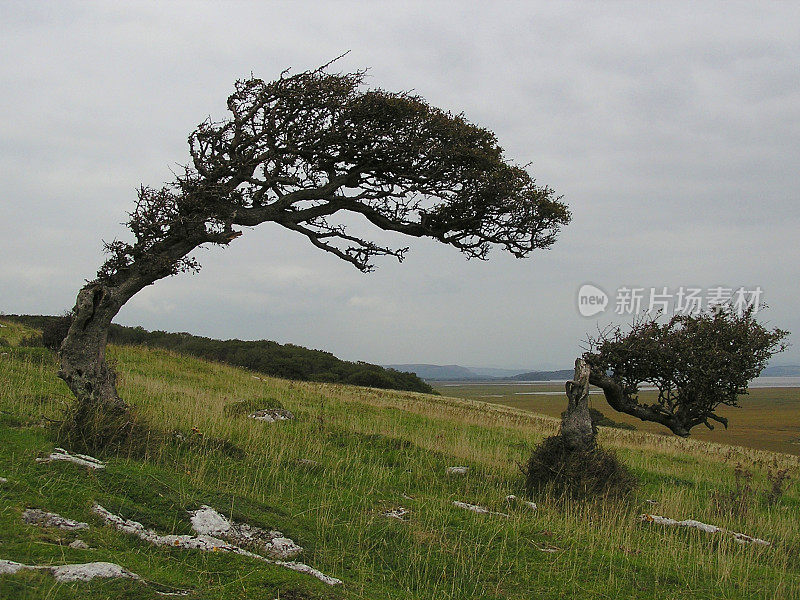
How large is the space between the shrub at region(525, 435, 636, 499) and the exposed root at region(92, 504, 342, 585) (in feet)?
21.1

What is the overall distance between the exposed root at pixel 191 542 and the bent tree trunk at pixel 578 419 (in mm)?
7322

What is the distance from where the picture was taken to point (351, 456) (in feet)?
42.6

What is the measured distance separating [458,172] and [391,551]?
383 inches

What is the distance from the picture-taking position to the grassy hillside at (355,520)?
556cm

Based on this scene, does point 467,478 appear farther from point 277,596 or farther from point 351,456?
point 277,596

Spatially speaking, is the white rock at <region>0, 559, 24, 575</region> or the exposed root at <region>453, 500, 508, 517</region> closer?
the white rock at <region>0, 559, 24, 575</region>

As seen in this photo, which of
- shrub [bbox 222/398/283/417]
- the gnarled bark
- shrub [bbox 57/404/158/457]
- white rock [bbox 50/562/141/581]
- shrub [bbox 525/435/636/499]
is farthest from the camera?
shrub [bbox 222/398/283/417]

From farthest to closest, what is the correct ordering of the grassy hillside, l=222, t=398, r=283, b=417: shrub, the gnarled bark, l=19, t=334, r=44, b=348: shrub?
l=19, t=334, r=44, b=348: shrub
l=222, t=398, r=283, b=417: shrub
the gnarled bark
the grassy hillside

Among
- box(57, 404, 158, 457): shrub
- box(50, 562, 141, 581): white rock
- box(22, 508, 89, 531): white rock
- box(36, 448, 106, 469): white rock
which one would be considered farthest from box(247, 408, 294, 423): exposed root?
box(50, 562, 141, 581): white rock

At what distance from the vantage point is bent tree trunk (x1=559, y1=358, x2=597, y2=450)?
12.2 m

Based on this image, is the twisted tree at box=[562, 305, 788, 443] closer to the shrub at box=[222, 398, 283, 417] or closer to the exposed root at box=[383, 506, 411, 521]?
the exposed root at box=[383, 506, 411, 521]

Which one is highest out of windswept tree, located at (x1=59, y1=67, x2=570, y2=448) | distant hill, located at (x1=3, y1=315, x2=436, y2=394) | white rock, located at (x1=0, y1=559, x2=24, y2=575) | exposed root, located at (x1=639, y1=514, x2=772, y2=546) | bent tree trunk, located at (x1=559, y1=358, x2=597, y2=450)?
windswept tree, located at (x1=59, y1=67, x2=570, y2=448)

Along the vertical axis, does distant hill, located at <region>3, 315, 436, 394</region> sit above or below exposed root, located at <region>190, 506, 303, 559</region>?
below

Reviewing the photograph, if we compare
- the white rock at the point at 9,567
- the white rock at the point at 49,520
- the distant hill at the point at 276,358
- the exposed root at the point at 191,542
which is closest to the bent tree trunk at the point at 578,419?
the exposed root at the point at 191,542
